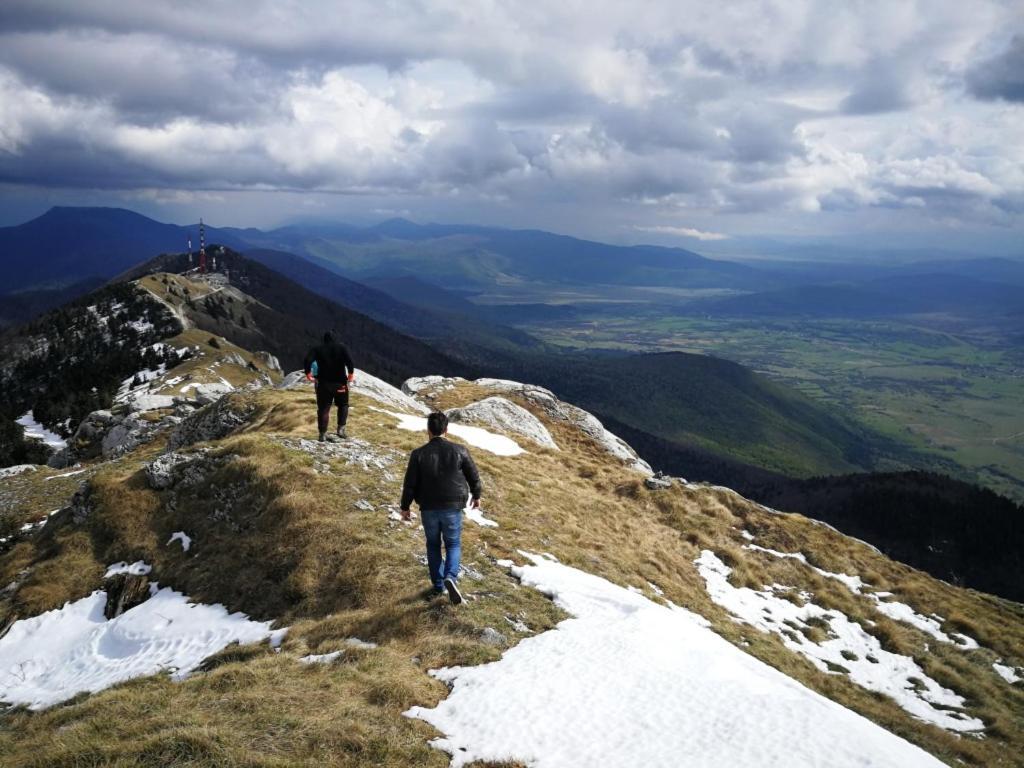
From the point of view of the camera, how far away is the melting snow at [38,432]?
11134cm

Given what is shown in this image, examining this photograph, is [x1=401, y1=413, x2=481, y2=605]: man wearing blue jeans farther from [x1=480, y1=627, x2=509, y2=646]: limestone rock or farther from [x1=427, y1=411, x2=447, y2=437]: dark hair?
[x1=480, y1=627, x2=509, y2=646]: limestone rock

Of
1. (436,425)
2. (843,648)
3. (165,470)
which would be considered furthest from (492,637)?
(843,648)

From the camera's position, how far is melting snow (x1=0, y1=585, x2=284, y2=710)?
1380 centimetres

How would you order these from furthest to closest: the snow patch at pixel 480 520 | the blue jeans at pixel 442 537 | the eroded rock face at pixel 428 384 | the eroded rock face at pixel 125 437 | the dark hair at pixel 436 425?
the eroded rock face at pixel 428 384, the eroded rock face at pixel 125 437, the snow patch at pixel 480 520, the dark hair at pixel 436 425, the blue jeans at pixel 442 537

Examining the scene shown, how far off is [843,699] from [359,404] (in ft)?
92.5

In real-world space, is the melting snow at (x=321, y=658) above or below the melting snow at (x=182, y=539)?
above

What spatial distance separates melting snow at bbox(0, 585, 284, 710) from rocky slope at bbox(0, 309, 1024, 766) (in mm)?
91

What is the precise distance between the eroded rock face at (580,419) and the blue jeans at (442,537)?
30.4 meters

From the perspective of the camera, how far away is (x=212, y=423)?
36.5 metres

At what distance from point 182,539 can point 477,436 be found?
18732mm

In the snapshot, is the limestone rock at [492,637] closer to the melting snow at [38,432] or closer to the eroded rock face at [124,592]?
the eroded rock face at [124,592]

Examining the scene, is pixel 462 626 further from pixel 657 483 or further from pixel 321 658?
pixel 657 483

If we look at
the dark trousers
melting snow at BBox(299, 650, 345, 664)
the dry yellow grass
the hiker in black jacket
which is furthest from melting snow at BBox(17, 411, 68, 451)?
melting snow at BBox(299, 650, 345, 664)

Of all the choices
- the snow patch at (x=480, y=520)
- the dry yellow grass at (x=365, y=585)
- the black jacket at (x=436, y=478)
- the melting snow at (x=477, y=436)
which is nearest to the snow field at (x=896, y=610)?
the dry yellow grass at (x=365, y=585)
